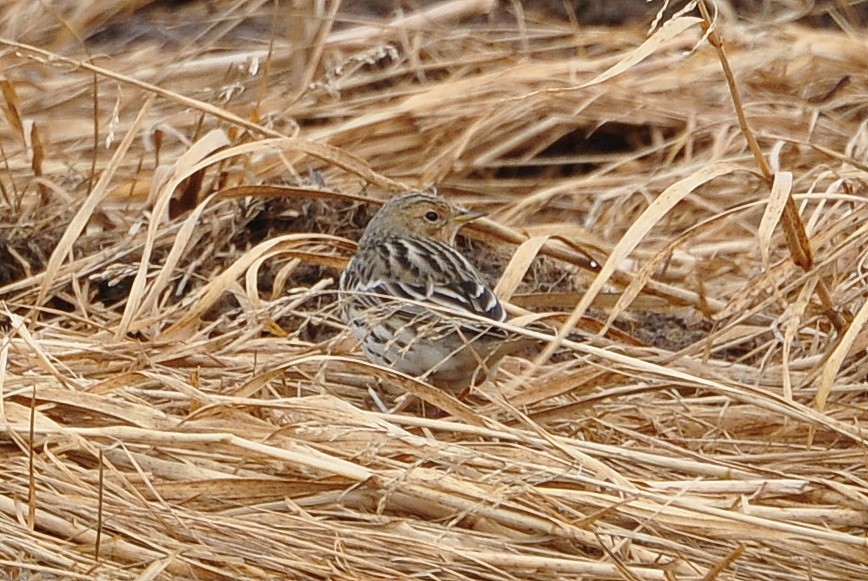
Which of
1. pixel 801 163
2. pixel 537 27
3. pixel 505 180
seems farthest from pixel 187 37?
pixel 801 163

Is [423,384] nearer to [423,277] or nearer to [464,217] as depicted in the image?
[423,277]

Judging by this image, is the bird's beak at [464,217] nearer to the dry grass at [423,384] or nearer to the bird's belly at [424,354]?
the dry grass at [423,384]

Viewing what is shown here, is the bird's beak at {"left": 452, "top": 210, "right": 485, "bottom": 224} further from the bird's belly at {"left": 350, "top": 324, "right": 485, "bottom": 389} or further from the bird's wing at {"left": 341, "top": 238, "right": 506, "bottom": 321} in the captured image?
the bird's belly at {"left": 350, "top": 324, "right": 485, "bottom": 389}

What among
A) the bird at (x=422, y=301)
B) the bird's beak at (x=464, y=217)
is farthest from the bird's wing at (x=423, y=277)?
the bird's beak at (x=464, y=217)

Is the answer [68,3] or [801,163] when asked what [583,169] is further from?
[68,3]

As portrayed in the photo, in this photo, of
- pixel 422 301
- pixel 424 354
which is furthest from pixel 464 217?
pixel 424 354
